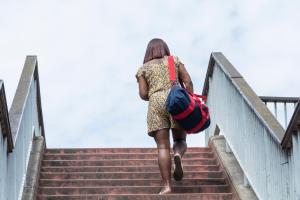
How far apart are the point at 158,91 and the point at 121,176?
1.40m

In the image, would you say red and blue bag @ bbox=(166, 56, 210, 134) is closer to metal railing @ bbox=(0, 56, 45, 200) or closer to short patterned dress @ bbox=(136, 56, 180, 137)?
short patterned dress @ bbox=(136, 56, 180, 137)

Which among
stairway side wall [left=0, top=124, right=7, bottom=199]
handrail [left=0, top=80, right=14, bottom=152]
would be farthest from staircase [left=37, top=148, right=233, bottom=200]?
stairway side wall [left=0, top=124, right=7, bottom=199]

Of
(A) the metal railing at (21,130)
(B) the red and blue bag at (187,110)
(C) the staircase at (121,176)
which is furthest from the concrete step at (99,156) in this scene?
(B) the red and blue bag at (187,110)

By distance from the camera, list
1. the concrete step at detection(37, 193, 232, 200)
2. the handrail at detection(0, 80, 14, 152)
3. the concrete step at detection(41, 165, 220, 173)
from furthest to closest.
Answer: the concrete step at detection(41, 165, 220, 173) → the concrete step at detection(37, 193, 232, 200) → the handrail at detection(0, 80, 14, 152)

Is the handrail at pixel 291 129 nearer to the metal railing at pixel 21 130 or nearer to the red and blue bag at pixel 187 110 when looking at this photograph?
the red and blue bag at pixel 187 110

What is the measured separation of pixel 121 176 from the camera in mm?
10281

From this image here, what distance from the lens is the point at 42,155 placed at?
11.1m

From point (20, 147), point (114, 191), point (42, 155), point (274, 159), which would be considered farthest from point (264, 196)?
point (42, 155)

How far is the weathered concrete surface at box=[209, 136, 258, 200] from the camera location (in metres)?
9.31

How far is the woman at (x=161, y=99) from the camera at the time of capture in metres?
9.18

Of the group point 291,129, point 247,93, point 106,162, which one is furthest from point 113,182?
point 291,129

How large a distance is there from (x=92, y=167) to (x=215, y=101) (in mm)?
2219

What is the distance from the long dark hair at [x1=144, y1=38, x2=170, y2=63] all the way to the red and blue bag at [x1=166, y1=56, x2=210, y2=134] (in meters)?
0.65

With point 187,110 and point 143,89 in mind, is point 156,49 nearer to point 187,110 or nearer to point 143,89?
point 143,89
